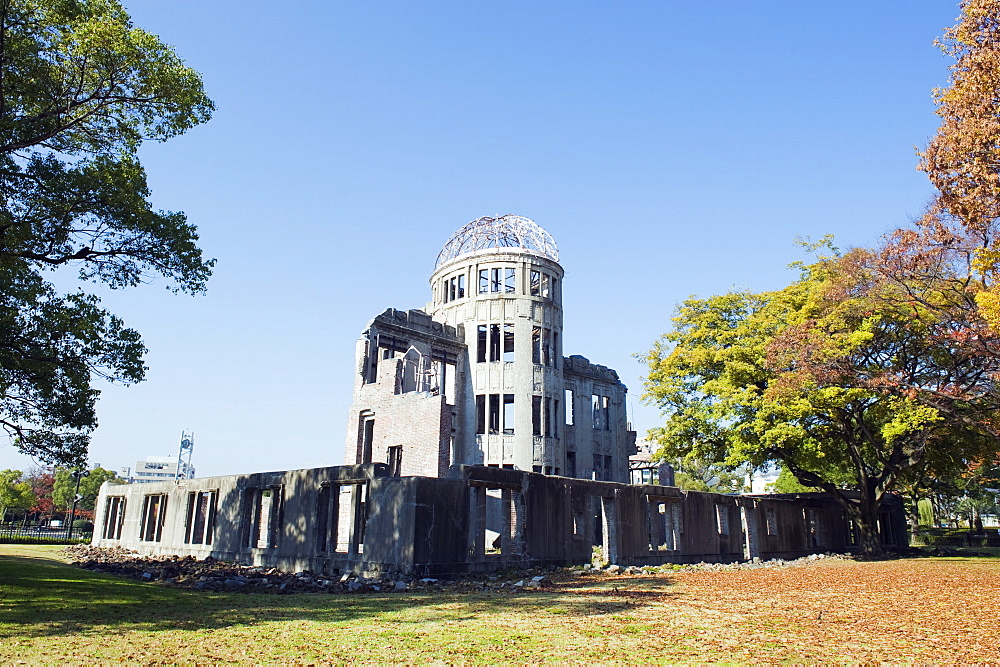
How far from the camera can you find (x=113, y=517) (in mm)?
34812


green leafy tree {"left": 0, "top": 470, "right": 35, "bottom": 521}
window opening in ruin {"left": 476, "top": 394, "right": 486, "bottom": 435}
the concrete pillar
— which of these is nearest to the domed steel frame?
window opening in ruin {"left": 476, "top": 394, "right": 486, "bottom": 435}

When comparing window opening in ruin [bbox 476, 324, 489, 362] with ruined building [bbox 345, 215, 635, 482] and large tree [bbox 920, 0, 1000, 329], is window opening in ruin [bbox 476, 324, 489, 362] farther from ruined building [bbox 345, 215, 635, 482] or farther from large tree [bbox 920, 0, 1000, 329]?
large tree [bbox 920, 0, 1000, 329]

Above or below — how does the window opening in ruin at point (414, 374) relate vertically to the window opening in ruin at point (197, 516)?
above

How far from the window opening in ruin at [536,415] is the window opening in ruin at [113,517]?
20.2m

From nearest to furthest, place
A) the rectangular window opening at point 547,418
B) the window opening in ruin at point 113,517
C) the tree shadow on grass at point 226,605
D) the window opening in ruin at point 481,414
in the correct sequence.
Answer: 1. the tree shadow on grass at point 226,605
2. the window opening in ruin at point 113,517
3. the window opening in ruin at point 481,414
4. the rectangular window opening at point 547,418

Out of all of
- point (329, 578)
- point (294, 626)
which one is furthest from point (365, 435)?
point (294, 626)

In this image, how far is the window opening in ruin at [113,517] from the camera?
112 ft

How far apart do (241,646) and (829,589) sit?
12123 mm

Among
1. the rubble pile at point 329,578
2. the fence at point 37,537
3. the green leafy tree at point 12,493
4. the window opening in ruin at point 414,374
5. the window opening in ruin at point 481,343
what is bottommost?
the rubble pile at point 329,578

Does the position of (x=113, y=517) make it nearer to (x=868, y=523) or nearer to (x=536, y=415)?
(x=536, y=415)

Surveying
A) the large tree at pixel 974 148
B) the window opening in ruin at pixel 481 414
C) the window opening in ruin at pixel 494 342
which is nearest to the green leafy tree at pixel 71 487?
the window opening in ruin at pixel 481 414

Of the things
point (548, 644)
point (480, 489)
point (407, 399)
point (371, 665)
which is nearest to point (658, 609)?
point (548, 644)

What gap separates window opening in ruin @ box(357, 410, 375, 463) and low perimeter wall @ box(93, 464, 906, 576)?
323cm

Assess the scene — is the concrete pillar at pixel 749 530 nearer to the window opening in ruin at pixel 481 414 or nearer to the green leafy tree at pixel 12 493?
the window opening in ruin at pixel 481 414
